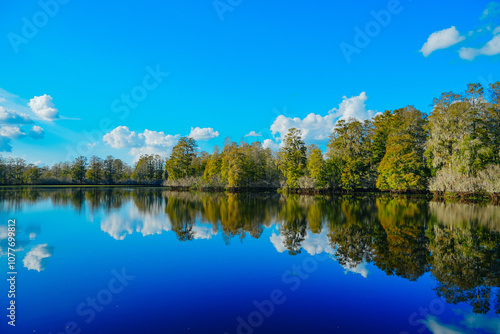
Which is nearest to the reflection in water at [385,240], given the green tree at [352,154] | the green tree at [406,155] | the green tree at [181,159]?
the green tree at [406,155]

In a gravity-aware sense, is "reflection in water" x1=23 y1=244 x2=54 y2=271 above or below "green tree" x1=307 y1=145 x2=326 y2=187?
below

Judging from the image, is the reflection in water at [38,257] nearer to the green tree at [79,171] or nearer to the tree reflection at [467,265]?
the tree reflection at [467,265]

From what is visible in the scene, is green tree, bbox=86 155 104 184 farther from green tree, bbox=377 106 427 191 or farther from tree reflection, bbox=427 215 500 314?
tree reflection, bbox=427 215 500 314

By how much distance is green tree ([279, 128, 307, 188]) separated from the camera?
4994cm

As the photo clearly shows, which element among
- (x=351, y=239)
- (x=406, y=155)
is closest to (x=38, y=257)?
(x=351, y=239)

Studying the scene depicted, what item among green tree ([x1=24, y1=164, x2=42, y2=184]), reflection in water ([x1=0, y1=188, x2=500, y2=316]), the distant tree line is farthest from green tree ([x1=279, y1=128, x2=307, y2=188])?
green tree ([x1=24, y1=164, x2=42, y2=184])

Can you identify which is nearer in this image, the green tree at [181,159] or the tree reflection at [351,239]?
the tree reflection at [351,239]

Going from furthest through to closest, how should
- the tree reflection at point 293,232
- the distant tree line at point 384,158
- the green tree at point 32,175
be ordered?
the green tree at point 32,175, the distant tree line at point 384,158, the tree reflection at point 293,232

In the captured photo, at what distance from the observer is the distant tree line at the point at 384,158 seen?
3209 cm

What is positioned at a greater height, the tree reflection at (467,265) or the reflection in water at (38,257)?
the reflection in water at (38,257)

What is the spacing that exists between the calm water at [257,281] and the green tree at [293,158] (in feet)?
115

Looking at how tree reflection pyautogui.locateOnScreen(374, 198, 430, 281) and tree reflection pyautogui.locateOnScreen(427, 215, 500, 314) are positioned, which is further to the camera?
tree reflection pyautogui.locateOnScreen(374, 198, 430, 281)

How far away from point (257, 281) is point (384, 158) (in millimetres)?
38834

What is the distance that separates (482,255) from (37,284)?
1428 centimetres
